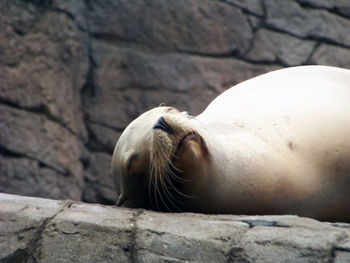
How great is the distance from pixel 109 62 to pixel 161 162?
4.25m

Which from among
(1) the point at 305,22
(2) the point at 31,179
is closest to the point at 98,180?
(2) the point at 31,179

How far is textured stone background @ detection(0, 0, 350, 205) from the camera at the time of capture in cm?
614

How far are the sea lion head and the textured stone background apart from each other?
3117 mm

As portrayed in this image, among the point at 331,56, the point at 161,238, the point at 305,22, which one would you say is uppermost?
the point at 305,22

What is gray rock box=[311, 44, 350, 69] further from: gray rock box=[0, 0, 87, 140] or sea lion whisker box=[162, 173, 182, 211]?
sea lion whisker box=[162, 173, 182, 211]

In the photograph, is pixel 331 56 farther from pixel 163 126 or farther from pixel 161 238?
pixel 161 238

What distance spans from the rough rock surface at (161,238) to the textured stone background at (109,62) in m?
3.60

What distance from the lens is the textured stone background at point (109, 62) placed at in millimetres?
6137

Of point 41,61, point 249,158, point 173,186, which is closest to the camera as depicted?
point 173,186

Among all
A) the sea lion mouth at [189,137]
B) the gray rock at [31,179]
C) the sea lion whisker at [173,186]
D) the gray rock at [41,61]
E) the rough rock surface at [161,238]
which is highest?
the gray rock at [41,61]

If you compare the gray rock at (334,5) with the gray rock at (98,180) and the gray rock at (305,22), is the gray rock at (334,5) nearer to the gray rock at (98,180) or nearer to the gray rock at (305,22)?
the gray rock at (305,22)

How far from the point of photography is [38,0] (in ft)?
20.9

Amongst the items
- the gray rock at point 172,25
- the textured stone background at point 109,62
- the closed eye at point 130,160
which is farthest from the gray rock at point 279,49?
the closed eye at point 130,160

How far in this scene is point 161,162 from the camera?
9.29ft
